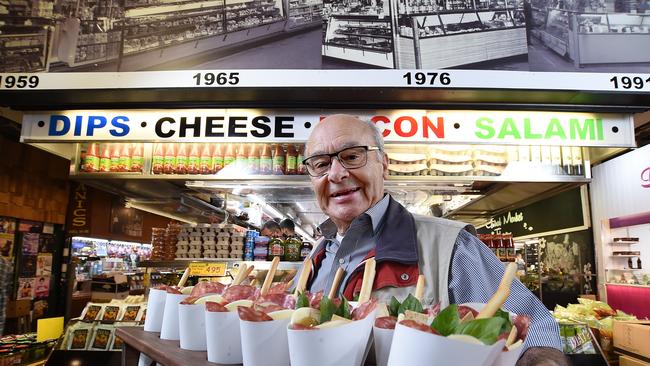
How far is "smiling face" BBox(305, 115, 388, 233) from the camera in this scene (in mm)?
1660

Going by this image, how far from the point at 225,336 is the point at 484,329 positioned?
55 centimetres

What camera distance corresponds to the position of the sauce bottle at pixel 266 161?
3752 mm

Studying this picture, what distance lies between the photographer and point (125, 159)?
3.87 meters

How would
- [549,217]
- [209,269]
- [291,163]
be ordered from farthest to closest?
[549,217] < [209,269] < [291,163]

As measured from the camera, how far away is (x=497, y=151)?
3693mm

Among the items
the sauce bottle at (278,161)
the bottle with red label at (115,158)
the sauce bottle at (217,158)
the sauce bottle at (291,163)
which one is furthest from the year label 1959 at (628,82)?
the bottle with red label at (115,158)

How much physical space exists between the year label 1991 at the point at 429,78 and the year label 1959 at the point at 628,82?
1094mm

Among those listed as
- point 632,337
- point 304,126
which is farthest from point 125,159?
point 632,337

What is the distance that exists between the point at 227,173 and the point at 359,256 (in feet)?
7.82

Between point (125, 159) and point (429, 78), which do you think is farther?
point (125, 159)

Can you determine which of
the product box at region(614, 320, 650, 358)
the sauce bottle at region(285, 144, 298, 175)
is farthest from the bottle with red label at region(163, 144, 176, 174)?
the product box at region(614, 320, 650, 358)

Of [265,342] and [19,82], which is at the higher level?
[19,82]

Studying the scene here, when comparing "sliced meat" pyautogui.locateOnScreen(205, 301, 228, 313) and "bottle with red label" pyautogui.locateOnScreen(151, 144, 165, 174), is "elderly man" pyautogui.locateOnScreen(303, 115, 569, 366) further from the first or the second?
"bottle with red label" pyautogui.locateOnScreen(151, 144, 165, 174)

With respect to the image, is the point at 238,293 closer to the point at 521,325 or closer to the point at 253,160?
the point at 521,325
